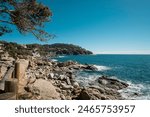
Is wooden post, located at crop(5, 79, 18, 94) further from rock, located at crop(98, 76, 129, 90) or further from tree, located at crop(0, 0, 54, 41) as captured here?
rock, located at crop(98, 76, 129, 90)

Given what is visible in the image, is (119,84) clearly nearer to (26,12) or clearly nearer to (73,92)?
(73,92)

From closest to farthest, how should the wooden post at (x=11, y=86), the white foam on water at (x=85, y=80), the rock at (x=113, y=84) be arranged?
the wooden post at (x=11, y=86) < the rock at (x=113, y=84) < the white foam on water at (x=85, y=80)

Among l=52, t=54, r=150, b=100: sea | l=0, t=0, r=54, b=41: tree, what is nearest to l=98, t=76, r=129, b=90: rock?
l=52, t=54, r=150, b=100: sea

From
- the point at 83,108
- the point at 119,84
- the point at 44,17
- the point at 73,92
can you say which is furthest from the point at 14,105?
the point at 119,84

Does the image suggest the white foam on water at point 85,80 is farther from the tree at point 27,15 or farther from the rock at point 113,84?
the tree at point 27,15

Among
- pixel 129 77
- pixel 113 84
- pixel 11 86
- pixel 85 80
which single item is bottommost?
pixel 129 77

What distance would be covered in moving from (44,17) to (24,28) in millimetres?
1641

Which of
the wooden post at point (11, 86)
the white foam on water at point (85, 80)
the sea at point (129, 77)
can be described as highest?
the wooden post at point (11, 86)

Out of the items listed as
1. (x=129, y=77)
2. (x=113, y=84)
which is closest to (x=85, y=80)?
(x=113, y=84)

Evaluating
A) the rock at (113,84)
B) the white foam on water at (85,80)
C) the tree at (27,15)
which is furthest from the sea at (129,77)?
the tree at (27,15)

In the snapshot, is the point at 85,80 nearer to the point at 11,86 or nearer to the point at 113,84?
the point at 113,84

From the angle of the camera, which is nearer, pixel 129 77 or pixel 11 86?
pixel 11 86

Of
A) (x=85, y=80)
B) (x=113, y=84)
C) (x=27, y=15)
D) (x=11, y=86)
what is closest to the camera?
(x=11, y=86)

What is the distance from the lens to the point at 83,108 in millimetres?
3949
